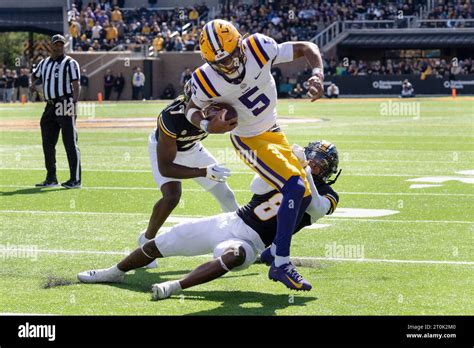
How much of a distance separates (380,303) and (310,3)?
46718 millimetres

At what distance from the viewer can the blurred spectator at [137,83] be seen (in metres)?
45.0

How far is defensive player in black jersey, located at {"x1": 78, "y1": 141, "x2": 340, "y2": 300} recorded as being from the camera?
21.8ft

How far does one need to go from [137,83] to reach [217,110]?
38555 millimetres

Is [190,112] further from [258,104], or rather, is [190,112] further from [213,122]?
[258,104]

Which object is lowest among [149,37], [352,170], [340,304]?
[149,37]

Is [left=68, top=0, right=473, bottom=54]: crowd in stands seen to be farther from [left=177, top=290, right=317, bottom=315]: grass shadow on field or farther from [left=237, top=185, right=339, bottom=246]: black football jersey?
[left=177, top=290, right=317, bottom=315]: grass shadow on field

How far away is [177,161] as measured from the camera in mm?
8312

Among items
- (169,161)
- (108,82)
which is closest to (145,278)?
(169,161)

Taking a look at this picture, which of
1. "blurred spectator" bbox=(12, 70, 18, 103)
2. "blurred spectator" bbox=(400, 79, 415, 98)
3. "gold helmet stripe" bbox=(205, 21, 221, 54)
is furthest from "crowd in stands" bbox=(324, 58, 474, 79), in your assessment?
"gold helmet stripe" bbox=(205, 21, 221, 54)

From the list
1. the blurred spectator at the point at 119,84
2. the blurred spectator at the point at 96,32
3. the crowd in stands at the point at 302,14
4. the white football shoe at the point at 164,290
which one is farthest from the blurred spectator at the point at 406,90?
the white football shoe at the point at 164,290

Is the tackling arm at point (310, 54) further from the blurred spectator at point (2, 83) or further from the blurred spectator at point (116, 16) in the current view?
the blurred spectator at point (116, 16)

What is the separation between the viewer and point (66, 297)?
22.4ft

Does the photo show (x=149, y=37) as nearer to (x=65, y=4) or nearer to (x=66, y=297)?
(x=65, y=4)
